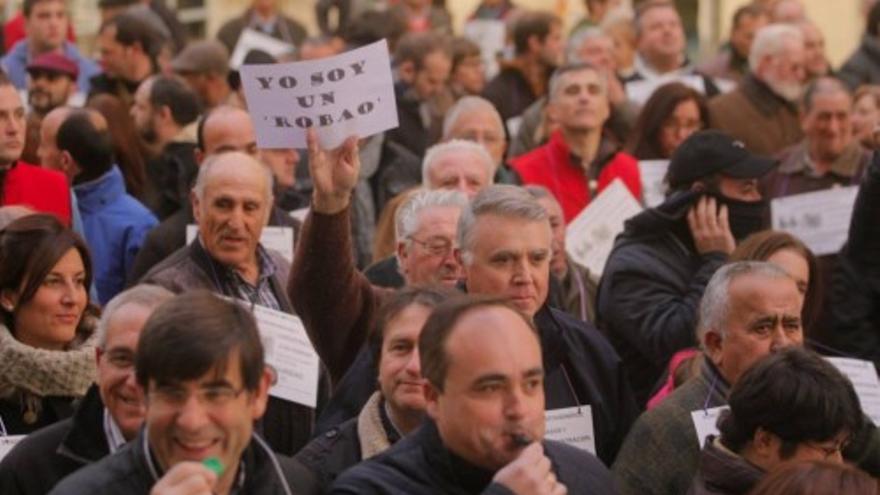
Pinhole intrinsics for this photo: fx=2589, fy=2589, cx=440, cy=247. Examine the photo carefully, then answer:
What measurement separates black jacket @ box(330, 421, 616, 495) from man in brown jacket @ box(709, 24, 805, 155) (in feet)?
27.2

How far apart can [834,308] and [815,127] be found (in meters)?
2.13

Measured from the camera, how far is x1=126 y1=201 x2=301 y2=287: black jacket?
10797 millimetres

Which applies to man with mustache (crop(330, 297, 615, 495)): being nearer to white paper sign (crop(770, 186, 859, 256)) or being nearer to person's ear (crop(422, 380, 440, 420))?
person's ear (crop(422, 380, 440, 420))

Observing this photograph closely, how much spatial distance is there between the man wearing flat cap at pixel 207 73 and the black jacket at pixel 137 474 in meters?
9.27

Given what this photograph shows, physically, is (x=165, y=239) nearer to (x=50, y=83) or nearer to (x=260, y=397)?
(x=50, y=83)

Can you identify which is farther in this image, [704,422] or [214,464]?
[704,422]

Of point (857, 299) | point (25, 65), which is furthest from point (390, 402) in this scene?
point (25, 65)

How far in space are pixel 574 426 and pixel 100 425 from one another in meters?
1.82

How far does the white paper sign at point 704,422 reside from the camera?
314 inches

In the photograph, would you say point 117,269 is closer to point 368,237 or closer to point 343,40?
point 368,237

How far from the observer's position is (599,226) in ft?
39.0

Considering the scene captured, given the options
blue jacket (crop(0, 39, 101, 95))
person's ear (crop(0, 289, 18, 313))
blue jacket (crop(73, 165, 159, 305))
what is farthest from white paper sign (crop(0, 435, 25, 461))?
blue jacket (crop(0, 39, 101, 95))

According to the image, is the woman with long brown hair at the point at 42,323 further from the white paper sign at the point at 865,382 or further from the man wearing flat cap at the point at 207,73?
the man wearing flat cap at the point at 207,73

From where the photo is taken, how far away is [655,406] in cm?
821
